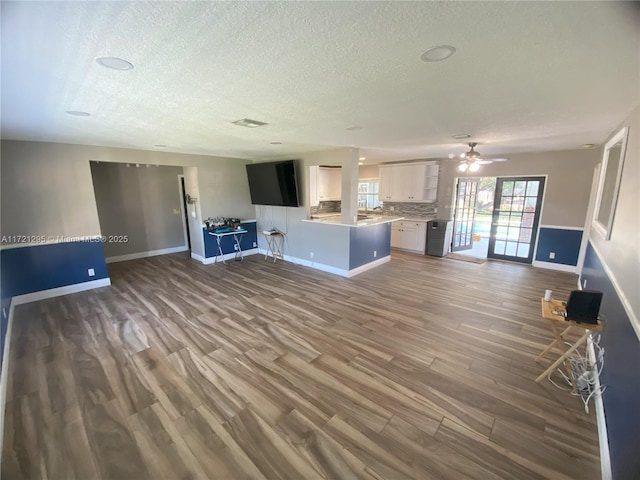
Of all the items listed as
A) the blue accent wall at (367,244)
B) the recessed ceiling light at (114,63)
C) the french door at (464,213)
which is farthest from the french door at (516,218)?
the recessed ceiling light at (114,63)

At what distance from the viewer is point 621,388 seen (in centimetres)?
157

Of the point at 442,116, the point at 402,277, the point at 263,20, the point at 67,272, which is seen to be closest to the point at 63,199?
the point at 67,272

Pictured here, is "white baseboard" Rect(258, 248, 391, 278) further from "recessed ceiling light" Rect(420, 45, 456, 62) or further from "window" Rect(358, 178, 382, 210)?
"recessed ceiling light" Rect(420, 45, 456, 62)

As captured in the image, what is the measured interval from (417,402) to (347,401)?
1.84ft

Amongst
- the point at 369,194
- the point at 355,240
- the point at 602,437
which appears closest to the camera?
the point at 602,437

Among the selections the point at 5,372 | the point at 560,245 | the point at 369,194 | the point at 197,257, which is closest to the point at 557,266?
the point at 560,245

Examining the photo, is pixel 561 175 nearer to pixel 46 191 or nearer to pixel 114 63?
pixel 114 63

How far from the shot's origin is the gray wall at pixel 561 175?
490 cm

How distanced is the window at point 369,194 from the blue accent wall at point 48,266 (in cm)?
666

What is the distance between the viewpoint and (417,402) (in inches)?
83.3

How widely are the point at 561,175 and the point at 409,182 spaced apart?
2.94 m

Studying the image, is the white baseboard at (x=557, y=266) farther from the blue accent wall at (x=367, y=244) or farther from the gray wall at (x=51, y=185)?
the gray wall at (x=51, y=185)

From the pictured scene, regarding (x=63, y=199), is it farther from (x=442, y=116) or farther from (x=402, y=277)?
(x=402, y=277)

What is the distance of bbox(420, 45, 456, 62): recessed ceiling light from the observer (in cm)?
132
